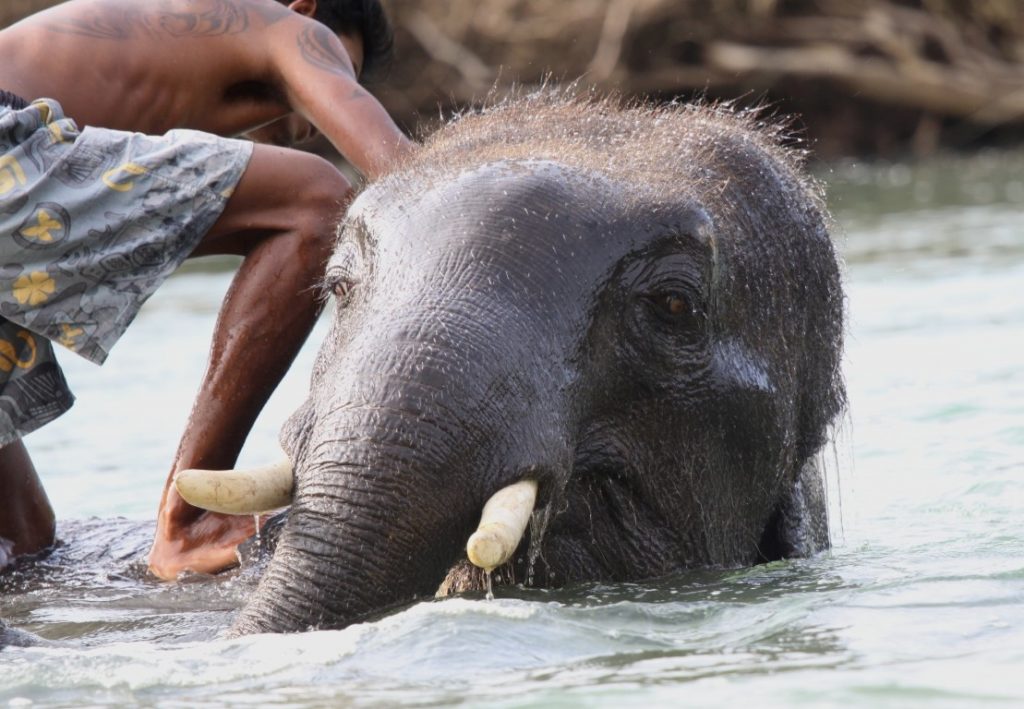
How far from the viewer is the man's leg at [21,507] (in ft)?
23.1

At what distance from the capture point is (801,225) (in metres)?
5.95

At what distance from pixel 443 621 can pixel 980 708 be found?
132cm

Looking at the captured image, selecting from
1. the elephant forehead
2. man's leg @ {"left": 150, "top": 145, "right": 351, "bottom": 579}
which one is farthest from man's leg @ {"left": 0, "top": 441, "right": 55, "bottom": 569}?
the elephant forehead

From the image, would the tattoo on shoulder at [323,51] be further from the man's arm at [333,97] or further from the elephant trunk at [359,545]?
the elephant trunk at [359,545]

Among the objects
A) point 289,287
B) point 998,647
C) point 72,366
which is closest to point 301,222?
point 289,287

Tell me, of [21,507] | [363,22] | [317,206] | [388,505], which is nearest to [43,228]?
[317,206]

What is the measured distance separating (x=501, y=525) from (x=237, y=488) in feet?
2.44

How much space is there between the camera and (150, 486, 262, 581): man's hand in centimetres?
629

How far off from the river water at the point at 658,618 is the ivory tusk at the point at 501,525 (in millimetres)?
301

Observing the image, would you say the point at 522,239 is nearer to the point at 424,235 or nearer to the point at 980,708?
the point at 424,235

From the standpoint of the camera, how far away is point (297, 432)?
191 inches

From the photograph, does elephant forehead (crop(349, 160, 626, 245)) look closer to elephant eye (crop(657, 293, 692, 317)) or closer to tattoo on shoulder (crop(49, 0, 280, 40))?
elephant eye (crop(657, 293, 692, 317))

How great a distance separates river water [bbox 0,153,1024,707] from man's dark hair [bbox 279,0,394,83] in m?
2.25

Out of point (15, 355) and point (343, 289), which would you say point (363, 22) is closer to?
point (15, 355)
